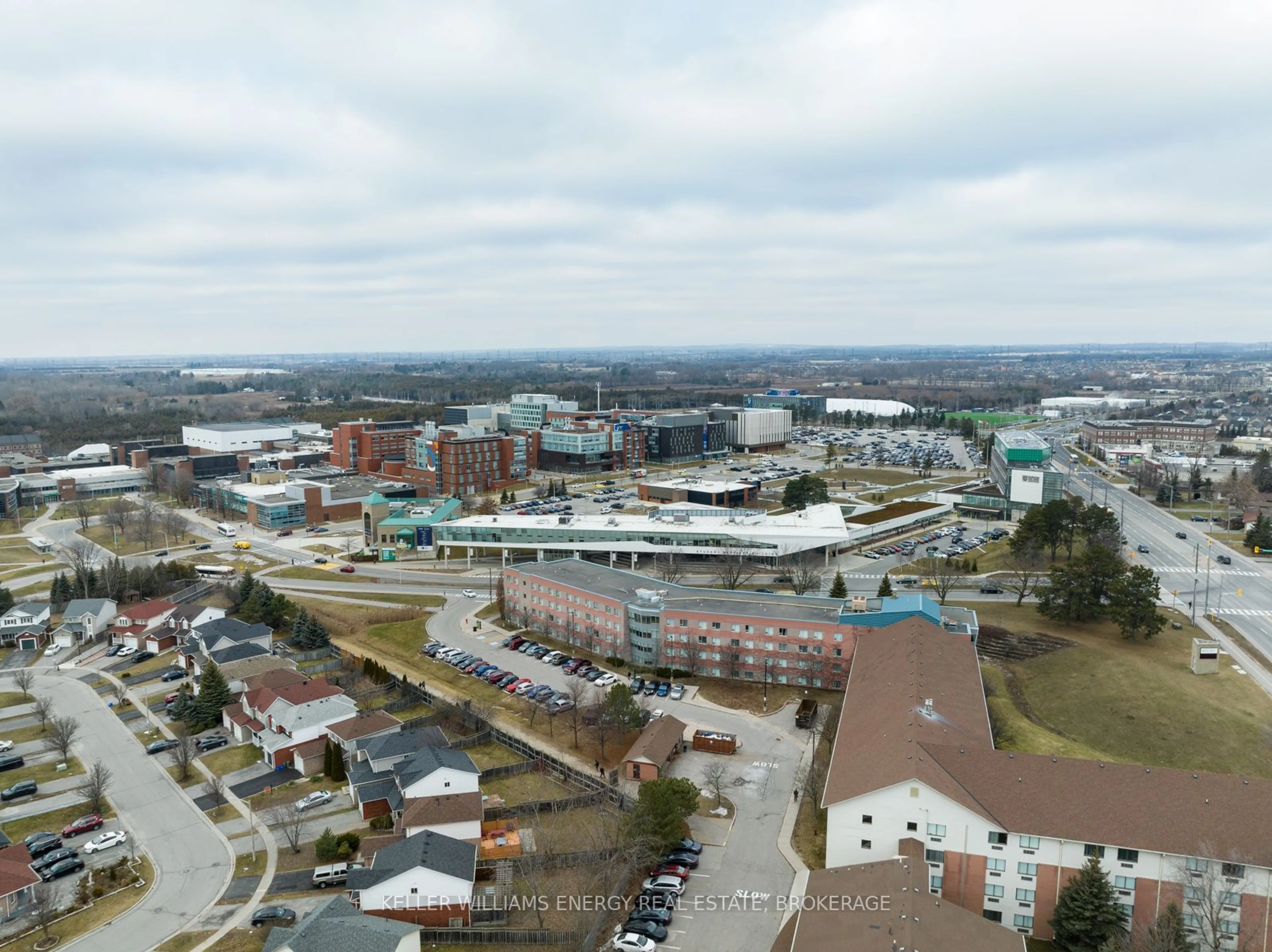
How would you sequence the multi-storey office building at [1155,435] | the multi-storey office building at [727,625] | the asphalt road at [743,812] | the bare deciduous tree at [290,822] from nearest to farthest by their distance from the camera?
the asphalt road at [743,812] < the bare deciduous tree at [290,822] < the multi-storey office building at [727,625] < the multi-storey office building at [1155,435]

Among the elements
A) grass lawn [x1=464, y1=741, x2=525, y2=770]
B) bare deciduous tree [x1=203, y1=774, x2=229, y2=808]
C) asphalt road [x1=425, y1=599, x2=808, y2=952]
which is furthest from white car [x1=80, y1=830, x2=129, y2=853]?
asphalt road [x1=425, y1=599, x2=808, y2=952]

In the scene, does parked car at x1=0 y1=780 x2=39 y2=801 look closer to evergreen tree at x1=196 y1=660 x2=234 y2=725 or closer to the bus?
evergreen tree at x1=196 y1=660 x2=234 y2=725

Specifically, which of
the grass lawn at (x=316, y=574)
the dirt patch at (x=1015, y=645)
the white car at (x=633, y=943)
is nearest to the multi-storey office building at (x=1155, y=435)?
the dirt patch at (x=1015, y=645)

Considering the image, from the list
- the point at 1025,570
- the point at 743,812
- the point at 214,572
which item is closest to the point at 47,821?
the point at 743,812

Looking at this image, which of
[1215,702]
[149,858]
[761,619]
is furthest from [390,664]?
[1215,702]

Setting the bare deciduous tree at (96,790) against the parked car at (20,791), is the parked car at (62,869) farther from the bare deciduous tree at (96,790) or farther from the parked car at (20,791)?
the parked car at (20,791)

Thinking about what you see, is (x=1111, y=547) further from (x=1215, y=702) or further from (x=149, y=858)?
(x=149, y=858)
